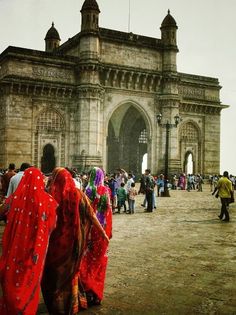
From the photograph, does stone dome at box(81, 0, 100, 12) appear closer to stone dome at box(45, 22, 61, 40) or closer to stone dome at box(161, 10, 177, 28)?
stone dome at box(161, 10, 177, 28)

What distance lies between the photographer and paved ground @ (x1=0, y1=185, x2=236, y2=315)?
4695 millimetres

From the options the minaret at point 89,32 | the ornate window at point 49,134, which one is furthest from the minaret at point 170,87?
the ornate window at point 49,134

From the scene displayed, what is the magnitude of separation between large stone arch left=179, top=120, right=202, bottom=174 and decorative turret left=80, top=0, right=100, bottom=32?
34.6 feet

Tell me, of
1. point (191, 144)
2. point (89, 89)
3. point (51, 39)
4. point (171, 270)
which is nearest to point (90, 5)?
point (89, 89)

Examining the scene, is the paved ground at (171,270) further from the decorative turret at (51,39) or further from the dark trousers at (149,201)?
the decorative turret at (51,39)

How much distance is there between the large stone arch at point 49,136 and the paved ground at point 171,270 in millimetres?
16080

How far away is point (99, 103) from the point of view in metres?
27.1

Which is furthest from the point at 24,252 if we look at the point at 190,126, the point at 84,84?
the point at 190,126

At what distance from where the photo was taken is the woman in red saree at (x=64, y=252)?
412 centimetres

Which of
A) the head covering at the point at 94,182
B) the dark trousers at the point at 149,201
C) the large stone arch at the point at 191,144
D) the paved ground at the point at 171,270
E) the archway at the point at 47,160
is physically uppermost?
the large stone arch at the point at 191,144

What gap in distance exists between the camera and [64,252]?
13.6 feet

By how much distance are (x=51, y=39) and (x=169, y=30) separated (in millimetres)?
10512

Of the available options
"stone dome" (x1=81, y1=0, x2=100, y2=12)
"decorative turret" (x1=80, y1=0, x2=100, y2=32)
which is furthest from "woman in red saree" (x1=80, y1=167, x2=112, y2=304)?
"stone dome" (x1=81, y1=0, x2=100, y2=12)

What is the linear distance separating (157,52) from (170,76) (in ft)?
6.66
